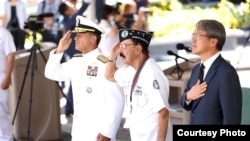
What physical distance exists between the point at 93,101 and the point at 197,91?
1452 millimetres

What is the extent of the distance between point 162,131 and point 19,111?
500 cm

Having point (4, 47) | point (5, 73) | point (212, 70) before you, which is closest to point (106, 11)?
point (4, 47)

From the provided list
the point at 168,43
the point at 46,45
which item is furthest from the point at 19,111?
the point at 168,43

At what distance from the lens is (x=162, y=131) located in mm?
5848

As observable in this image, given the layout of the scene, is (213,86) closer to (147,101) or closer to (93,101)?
(147,101)

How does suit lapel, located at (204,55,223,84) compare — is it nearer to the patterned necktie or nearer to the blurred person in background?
the patterned necktie

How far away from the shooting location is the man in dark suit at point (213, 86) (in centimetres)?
534

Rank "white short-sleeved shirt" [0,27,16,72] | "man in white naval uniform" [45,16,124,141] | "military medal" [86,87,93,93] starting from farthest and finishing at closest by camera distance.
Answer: "white short-sleeved shirt" [0,27,16,72]
"military medal" [86,87,93,93]
"man in white naval uniform" [45,16,124,141]

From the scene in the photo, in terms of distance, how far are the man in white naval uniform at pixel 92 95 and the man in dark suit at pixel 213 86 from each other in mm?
1062

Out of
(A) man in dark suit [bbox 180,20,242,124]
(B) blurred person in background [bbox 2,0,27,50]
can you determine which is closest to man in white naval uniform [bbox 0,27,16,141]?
(A) man in dark suit [bbox 180,20,242,124]

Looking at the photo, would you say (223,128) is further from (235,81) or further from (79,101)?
(79,101)

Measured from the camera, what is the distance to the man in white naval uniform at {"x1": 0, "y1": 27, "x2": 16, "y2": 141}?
9242 millimetres

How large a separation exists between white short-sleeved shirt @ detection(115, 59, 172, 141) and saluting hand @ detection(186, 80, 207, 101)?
A: 0.32 meters

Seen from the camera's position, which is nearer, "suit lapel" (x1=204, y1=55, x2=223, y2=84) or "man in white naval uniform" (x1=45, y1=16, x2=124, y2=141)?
"suit lapel" (x1=204, y1=55, x2=223, y2=84)
